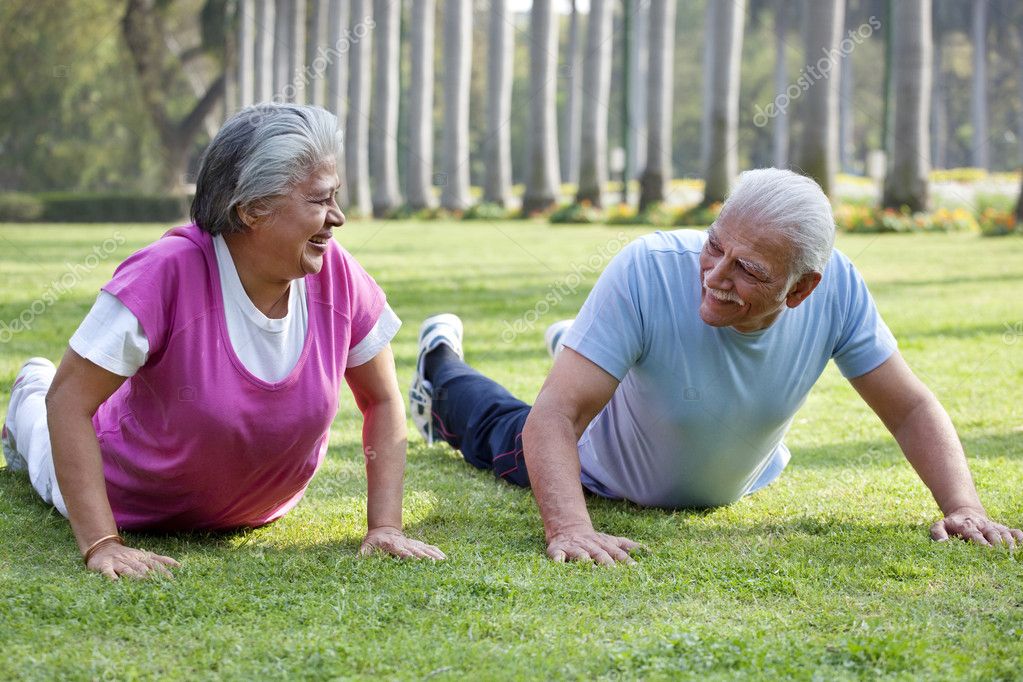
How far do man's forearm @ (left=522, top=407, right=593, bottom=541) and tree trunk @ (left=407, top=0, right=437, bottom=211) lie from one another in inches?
1128

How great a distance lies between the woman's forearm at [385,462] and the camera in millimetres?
3791

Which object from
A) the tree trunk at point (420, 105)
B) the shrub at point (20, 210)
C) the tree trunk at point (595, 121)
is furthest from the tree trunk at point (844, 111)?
the shrub at point (20, 210)

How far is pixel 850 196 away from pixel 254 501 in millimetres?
25767

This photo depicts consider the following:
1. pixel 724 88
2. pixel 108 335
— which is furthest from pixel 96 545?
pixel 724 88

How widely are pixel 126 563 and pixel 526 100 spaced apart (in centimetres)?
4814

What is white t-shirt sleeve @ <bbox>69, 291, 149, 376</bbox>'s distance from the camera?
10.5 ft

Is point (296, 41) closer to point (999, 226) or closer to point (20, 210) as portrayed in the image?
point (20, 210)

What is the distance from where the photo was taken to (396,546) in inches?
143

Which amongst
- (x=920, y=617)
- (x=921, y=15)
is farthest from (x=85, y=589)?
(x=921, y=15)

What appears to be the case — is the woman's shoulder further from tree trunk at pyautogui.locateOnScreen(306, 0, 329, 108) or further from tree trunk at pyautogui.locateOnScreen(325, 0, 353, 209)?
tree trunk at pyautogui.locateOnScreen(306, 0, 329, 108)

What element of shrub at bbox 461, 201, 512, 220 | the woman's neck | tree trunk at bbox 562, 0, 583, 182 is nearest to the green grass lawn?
the woman's neck

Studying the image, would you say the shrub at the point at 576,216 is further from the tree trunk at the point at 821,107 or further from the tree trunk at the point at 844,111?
the tree trunk at the point at 844,111

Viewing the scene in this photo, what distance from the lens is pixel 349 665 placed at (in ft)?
9.03

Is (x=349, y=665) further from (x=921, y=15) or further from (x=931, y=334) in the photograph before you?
(x=921, y=15)
